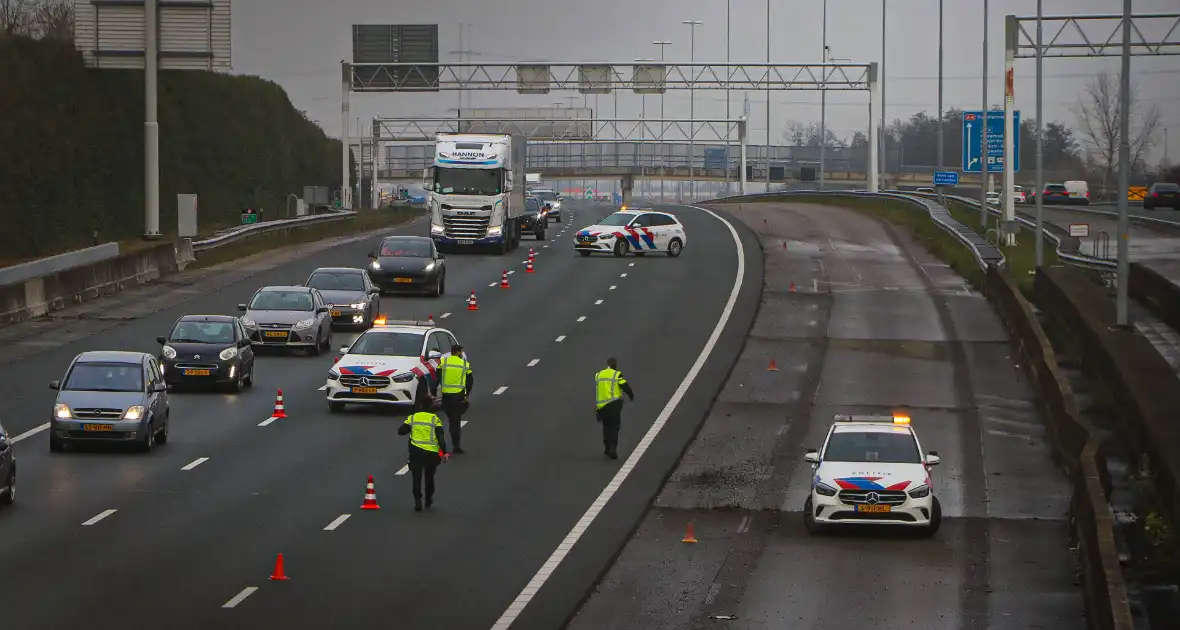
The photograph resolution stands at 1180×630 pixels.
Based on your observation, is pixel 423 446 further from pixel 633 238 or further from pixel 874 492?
pixel 633 238

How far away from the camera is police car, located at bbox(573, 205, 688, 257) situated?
198ft

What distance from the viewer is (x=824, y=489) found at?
21984mm

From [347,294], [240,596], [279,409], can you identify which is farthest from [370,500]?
[347,294]

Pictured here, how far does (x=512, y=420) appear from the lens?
98.1ft

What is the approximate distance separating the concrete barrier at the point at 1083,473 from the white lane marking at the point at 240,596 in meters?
8.03

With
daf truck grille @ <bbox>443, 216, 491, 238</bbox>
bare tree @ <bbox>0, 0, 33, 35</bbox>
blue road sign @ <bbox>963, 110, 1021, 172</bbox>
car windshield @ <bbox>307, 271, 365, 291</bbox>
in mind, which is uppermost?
bare tree @ <bbox>0, 0, 33, 35</bbox>

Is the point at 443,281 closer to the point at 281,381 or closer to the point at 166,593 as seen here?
the point at 281,381

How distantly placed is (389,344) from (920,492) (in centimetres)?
1183

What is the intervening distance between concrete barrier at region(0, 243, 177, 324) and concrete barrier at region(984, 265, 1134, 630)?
22.4 meters

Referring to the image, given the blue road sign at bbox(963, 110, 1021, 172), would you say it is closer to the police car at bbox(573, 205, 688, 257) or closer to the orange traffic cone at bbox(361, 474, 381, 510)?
the police car at bbox(573, 205, 688, 257)

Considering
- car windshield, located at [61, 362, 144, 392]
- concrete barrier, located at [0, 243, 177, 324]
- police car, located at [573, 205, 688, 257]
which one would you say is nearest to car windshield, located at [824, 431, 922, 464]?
car windshield, located at [61, 362, 144, 392]

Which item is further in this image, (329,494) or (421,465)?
(329,494)

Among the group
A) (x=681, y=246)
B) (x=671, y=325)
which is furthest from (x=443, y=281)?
(x=681, y=246)

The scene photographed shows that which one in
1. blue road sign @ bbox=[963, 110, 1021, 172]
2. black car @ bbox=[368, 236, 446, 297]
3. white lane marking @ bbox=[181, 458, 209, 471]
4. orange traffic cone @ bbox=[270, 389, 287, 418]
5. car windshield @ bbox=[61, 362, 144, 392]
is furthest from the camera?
blue road sign @ bbox=[963, 110, 1021, 172]
